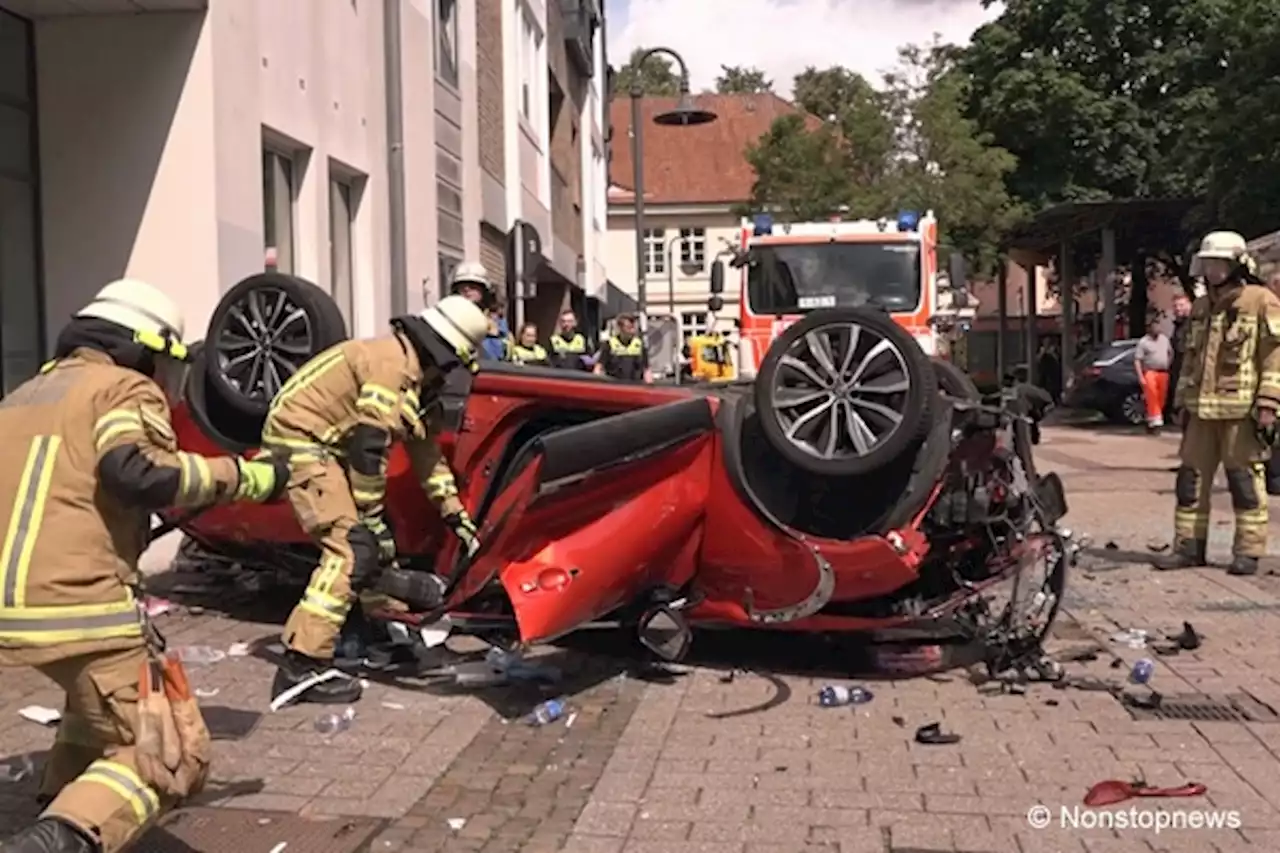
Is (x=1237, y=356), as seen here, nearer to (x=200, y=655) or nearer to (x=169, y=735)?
(x=200, y=655)

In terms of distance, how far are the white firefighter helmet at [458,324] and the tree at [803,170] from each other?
28.9 m

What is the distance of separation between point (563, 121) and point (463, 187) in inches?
516

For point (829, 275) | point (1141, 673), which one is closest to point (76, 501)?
point (1141, 673)

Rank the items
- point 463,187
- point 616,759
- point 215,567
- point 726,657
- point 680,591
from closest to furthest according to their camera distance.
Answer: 1. point 616,759
2. point 680,591
3. point 726,657
4. point 215,567
5. point 463,187

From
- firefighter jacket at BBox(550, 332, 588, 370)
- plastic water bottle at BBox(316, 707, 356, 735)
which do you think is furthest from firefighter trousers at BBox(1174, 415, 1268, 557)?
firefighter jacket at BBox(550, 332, 588, 370)

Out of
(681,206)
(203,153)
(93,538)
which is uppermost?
(681,206)

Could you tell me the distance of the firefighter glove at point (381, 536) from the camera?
19.3 ft

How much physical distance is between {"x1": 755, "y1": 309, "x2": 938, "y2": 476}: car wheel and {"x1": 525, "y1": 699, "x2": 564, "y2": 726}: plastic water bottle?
1.34 metres

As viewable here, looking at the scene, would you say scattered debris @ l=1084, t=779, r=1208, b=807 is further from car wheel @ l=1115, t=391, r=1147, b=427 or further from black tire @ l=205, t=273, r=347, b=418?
car wheel @ l=1115, t=391, r=1147, b=427

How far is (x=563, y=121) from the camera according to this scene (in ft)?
97.6

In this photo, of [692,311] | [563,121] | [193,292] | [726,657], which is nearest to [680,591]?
[726,657]

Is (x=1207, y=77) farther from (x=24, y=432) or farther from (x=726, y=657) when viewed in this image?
(x=24, y=432)

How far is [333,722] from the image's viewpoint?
17.8 feet

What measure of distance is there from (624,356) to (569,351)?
25.3 inches
